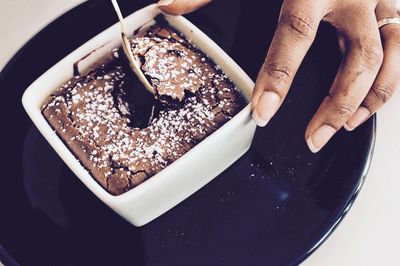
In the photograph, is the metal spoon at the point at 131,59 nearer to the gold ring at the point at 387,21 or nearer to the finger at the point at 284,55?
the finger at the point at 284,55

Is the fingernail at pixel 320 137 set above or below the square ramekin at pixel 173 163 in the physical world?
below

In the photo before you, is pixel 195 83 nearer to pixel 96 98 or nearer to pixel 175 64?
pixel 175 64

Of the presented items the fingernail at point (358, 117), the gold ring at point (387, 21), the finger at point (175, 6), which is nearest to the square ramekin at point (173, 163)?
the finger at point (175, 6)

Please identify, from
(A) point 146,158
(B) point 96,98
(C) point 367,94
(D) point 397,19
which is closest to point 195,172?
(A) point 146,158

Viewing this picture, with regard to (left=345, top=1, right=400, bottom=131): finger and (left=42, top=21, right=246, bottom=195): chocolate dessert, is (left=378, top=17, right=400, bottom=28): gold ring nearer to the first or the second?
(left=345, top=1, right=400, bottom=131): finger

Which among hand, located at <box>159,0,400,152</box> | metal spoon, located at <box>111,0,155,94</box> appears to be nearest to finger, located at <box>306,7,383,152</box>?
hand, located at <box>159,0,400,152</box>

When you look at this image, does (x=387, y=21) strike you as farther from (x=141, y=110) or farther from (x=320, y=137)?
(x=141, y=110)
